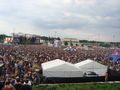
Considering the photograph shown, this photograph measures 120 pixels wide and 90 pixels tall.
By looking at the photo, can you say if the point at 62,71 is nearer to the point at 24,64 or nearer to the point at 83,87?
the point at 83,87

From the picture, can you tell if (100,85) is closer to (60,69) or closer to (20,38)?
(60,69)

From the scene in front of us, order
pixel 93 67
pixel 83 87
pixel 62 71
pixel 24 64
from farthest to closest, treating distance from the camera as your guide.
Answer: pixel 24 64 → pixel 93 67 → pixel 62 71 → pixel 83 87

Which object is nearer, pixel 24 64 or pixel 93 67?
pixel 93 67

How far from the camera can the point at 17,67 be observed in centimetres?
2114

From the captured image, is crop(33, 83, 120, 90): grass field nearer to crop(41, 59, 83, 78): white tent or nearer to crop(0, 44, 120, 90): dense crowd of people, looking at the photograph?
crop(0, 44, 120, 90): dense crowd of people

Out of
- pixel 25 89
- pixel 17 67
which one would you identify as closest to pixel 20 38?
pixel 17 67

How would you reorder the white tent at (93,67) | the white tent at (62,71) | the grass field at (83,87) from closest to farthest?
the grass field at (83,87) → the white tent at (62,71) → the white tent at (93,67)

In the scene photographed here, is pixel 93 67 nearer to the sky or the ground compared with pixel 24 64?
nearer to the sky

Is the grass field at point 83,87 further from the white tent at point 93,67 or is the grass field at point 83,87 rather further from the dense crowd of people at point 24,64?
the white tent at point 93,67

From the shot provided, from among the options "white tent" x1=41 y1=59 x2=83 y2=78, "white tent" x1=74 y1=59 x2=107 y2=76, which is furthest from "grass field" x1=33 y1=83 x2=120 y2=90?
"white tent" x1=74 y1=59 x2=107 y2=76

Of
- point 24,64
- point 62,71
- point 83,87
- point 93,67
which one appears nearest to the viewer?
point 83,87

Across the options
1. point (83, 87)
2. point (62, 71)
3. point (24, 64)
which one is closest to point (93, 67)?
point (62, 71)

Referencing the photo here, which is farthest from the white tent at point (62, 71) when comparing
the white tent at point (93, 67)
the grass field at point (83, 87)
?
the white tent at point (93, 67)

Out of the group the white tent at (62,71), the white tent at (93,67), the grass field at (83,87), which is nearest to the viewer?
the grass field at (83,87)
